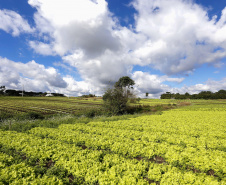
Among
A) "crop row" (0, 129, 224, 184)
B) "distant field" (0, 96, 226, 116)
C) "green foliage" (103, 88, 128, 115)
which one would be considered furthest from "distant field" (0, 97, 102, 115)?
"crop row" (0, 129, 224, 184)

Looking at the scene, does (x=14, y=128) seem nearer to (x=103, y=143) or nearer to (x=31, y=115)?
(x=31, y=115)

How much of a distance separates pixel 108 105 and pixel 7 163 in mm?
26354

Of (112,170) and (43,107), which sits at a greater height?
(112,170)

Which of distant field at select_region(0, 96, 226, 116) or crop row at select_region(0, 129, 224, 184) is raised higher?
crop row at select_region(0, 129, 224, 184)

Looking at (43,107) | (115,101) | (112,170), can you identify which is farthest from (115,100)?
(43,107)

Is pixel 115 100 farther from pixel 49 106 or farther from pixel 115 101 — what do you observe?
pixel 49 106

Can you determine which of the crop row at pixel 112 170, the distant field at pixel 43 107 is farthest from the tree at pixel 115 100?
the crop row at pixel 112 170

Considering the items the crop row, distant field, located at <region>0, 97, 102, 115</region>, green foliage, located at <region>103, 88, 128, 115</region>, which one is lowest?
distant field, located at <region>0, 97, 102, 115</region>

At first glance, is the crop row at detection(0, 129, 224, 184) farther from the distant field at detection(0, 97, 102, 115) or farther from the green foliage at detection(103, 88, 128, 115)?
the distant field at detection(0, 97, 102, 115)

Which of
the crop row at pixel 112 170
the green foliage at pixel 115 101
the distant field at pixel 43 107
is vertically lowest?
the distant field at pixel 43 107

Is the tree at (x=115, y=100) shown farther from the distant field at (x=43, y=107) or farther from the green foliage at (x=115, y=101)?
the distant field at (x=43, y=107)

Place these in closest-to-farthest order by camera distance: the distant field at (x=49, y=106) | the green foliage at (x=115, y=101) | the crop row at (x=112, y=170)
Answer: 1. the crop row at (x=112, y=170)
2. the green foliage at (x=115, y=101)
3. the distant field at (x=49, y=106)

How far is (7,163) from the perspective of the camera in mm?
6887

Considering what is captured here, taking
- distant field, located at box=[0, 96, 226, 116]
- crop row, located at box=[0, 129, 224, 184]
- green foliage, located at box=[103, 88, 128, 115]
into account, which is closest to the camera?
crop row, located at box=[0, 129, 224, 184]
